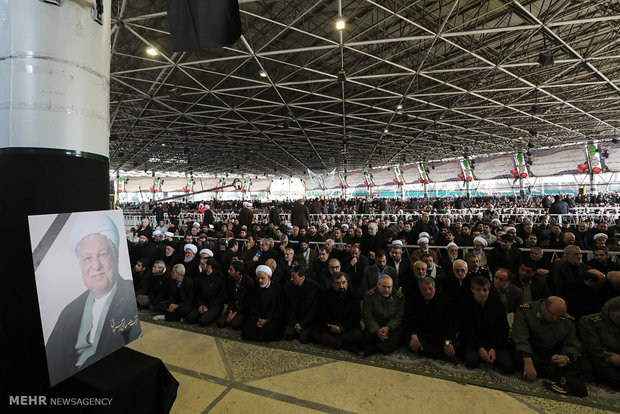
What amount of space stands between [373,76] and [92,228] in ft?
46.1

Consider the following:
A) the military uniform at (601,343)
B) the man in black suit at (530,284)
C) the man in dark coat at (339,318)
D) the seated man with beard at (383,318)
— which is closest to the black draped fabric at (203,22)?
the man in dark coat at (339,318)

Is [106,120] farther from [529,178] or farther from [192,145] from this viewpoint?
[529,178]

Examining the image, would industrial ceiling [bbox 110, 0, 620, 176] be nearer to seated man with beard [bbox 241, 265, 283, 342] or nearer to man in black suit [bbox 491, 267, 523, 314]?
seated man with beard [bbox 241, 265, 283, 342]

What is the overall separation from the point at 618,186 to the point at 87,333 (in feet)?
147

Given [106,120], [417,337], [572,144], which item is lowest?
[417,337]

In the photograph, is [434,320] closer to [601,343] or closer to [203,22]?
[601,343]

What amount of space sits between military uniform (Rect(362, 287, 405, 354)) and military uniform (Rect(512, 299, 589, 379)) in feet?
4.70

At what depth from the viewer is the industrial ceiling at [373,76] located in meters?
10.5

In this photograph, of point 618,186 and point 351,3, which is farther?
point 618,186

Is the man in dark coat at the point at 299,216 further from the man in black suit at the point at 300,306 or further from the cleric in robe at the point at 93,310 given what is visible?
the cleric in robe at the point at 93,310

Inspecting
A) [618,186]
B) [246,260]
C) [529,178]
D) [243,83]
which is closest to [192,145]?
[243,83]

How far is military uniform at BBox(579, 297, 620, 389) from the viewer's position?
3240 millimetres

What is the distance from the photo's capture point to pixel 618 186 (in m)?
30.7

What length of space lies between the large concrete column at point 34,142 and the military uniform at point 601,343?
5229mm
